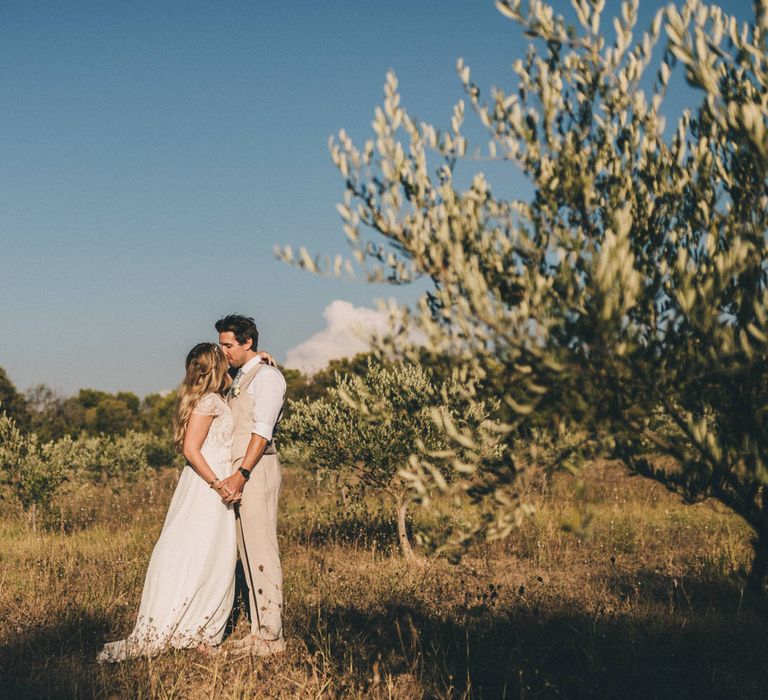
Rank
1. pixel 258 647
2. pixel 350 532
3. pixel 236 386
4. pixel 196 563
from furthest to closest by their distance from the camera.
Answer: pixel 350 532 → pixel 236 386 → pixel 196 563 → pixel 258 647

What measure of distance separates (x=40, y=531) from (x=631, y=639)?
12403 mm

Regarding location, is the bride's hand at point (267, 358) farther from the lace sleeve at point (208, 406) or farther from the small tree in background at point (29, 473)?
the small tree in background at point (29, 473)

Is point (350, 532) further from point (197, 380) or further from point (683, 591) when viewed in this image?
point (197, 380)

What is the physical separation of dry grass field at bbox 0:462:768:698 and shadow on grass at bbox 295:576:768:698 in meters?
0.02

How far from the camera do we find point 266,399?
6.70 meters

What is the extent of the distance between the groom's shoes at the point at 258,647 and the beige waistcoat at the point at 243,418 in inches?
69.2

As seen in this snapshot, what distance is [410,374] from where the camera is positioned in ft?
34.4

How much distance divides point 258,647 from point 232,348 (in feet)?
10.1

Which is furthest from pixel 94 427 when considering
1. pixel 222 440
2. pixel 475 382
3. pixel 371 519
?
pixel 475 382

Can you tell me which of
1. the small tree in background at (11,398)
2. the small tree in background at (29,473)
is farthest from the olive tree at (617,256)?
the small tree in background at (11,398)

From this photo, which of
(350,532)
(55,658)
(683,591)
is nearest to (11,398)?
(350,532)

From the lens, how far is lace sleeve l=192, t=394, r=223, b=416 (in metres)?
6.68

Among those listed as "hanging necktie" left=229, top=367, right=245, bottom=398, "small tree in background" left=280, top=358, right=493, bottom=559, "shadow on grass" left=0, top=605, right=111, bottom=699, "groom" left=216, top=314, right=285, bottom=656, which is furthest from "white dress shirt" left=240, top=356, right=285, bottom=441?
"small tree in background" left=280, top=358, right=493, bottom=559

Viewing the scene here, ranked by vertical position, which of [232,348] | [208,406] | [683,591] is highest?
[232,348]
